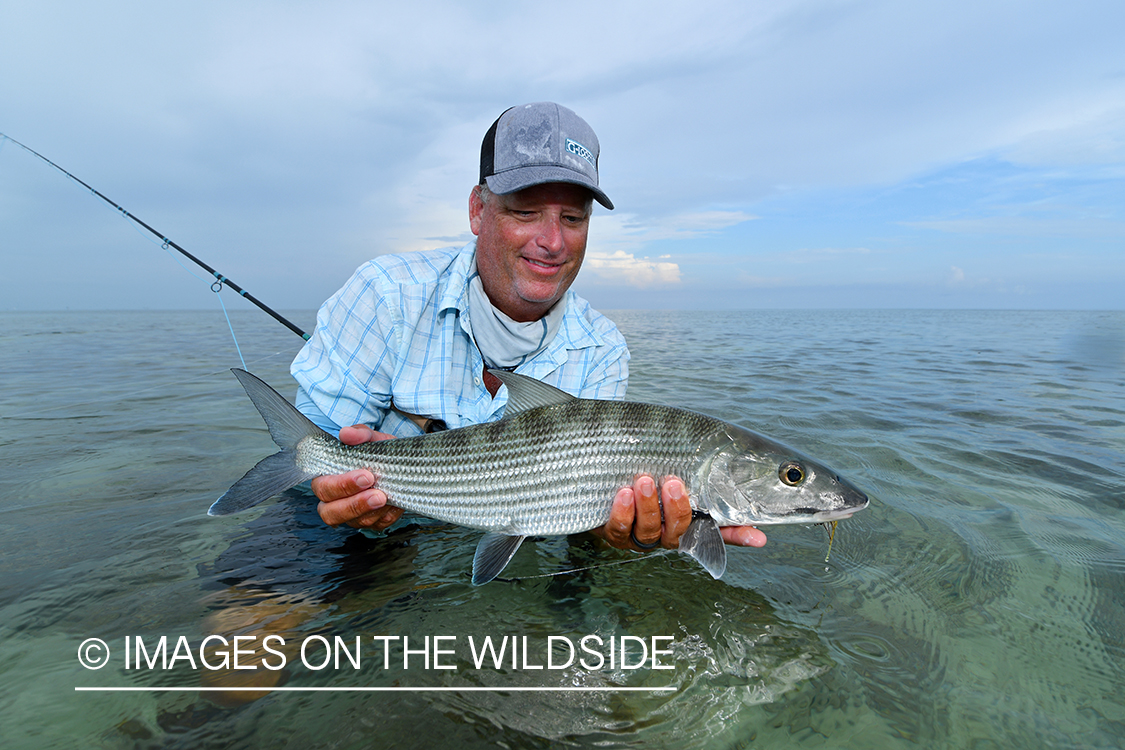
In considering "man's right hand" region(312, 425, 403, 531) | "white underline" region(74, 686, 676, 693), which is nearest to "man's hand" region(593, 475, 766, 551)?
"white underline" region(74, 686, 676, 693)

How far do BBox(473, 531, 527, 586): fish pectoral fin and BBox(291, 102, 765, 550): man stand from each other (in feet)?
2.51

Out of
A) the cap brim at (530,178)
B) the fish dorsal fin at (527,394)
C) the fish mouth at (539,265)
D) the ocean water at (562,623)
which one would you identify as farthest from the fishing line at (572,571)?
the cap brim at (530,178)

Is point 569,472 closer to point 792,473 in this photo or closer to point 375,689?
point 792,473

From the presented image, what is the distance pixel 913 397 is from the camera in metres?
9.37

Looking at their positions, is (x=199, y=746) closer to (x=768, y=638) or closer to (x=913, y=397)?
(x=768, y=638)

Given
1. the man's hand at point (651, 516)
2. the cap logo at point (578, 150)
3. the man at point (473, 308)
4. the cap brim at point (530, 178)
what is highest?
the cap logo at point (578, 150)

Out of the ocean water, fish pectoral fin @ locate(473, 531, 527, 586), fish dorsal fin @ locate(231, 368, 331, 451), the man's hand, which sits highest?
fish dorsal fin @ locate(231, 368, 331, 451)

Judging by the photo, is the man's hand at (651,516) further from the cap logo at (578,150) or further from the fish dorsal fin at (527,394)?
the cap logo at (578,150)

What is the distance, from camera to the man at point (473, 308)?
11.5 ft

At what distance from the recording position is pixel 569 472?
9.37 feet

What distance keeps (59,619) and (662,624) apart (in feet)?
10.9

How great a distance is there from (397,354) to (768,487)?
2592mm

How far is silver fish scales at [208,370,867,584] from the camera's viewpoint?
274 cm

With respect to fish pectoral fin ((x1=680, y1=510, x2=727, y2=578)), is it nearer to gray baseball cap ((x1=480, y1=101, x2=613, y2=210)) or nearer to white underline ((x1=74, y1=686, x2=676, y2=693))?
white underline ((x1=74, y1=686, x2=676, y2=693))
